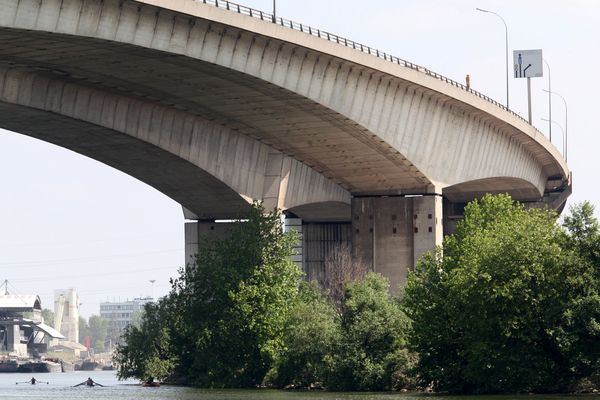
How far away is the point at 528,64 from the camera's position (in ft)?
420

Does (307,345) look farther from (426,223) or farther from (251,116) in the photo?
(426,223)

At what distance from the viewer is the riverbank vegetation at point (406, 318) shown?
68312 millimetres

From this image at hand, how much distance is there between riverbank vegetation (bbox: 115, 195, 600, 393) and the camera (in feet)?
224

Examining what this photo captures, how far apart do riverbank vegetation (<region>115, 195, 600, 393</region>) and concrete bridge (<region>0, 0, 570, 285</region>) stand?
5.10 meters

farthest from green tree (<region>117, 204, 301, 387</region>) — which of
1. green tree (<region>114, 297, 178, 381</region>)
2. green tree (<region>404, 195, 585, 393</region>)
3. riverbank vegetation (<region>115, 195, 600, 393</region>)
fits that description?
green tree (<region>404, 195, 585, 393</region>)

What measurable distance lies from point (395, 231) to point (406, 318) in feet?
75.9

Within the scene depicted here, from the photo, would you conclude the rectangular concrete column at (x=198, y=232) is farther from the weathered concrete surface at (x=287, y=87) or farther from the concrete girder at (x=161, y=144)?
the weathered concrete surface at (x=287, y=87)

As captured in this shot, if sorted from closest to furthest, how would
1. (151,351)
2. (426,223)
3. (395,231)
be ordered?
1. (426,223)
2. (151,351)
3. (395,231)

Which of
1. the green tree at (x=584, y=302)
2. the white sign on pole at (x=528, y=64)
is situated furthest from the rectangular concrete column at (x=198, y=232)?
the green tree at (x=584, y=302)

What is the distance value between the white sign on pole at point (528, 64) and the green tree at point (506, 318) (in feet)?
184

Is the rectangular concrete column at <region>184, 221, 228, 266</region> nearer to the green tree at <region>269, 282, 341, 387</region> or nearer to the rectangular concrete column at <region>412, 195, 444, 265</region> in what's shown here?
the rectangular concrete column at <region>412, 195, 444, 265</region>

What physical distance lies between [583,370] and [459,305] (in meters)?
6.67

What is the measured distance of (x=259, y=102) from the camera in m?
82.9

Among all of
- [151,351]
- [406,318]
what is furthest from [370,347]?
[151,351]
